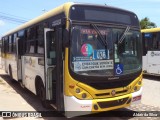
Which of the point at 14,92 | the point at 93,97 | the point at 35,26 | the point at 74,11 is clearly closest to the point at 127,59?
the point at 93,97

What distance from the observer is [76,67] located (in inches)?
252

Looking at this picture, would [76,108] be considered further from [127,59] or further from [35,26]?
[35,26]

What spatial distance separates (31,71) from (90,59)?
3454mm

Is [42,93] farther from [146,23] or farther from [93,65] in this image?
[146,23]

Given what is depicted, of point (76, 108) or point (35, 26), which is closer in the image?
point (76, 108)

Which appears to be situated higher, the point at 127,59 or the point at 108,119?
the point at 127,59

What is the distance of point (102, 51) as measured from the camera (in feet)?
22.0

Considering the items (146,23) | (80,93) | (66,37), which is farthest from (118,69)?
(146,23)

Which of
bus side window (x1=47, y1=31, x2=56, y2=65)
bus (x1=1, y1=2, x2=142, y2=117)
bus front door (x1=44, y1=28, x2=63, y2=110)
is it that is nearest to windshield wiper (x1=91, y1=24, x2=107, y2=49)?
bus (x1=1, y1=2, x2=142, y2=117)

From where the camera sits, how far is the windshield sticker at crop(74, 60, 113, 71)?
21.0ft

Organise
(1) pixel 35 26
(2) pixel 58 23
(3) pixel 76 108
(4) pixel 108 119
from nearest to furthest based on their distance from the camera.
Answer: (3) pixel 76 108, (2) pixel 58 23, (4) pixel 108 119, (1) pixel 35 26

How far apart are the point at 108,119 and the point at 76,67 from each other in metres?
2.01

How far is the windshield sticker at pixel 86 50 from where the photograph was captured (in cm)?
648

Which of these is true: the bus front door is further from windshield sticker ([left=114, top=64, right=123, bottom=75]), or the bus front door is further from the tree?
the tree
